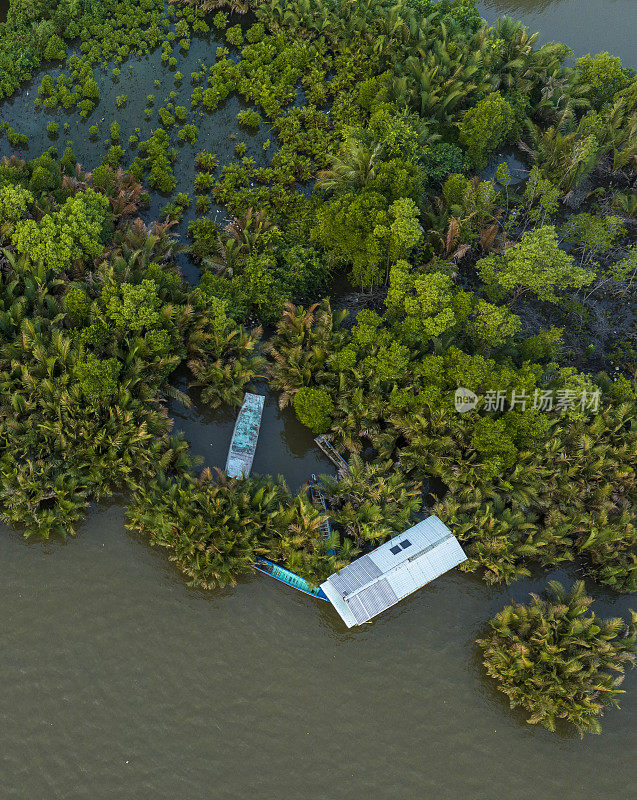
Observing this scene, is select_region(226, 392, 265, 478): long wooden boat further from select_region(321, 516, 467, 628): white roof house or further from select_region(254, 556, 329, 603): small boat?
select_region(321, 516, 467, 628): white roof house

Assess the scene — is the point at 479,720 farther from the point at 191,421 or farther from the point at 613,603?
the point at 191,421

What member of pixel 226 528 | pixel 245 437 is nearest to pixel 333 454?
pixel 245 437

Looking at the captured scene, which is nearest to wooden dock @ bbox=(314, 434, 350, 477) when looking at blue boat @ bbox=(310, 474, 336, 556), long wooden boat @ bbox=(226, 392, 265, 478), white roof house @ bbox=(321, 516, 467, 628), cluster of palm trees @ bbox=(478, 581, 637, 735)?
blue boat @ bbox=(310, 474, 336, 556)

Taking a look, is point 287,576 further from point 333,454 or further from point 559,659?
point 559,659

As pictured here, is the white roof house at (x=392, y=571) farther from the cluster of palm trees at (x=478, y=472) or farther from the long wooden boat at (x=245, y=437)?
the long wooden boat at (x=245, y=437)

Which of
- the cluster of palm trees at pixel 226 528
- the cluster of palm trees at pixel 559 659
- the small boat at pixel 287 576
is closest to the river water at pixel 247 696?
the small boat at pixel 287 576

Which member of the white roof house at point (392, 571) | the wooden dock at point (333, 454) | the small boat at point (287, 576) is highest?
the wooden dock at point (333, 454)
